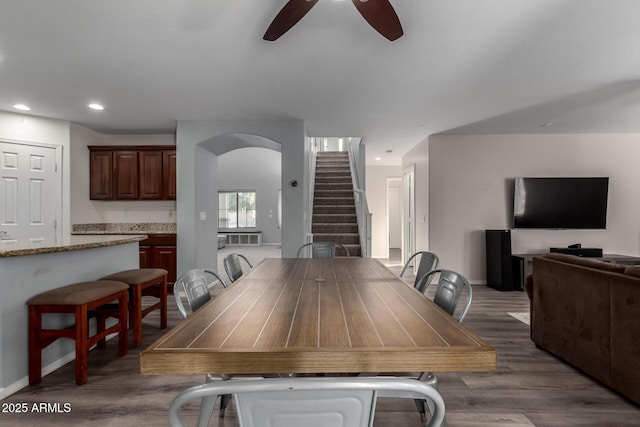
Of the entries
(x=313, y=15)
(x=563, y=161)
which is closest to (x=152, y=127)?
(x=313, y=15)

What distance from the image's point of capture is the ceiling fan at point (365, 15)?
5.76 feet

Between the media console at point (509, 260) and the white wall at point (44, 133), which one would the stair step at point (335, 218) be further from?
the white wall at point (44, 133)

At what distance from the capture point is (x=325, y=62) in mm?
2865

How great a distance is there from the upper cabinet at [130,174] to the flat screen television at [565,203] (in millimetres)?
5758

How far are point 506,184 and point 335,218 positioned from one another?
10.1ft

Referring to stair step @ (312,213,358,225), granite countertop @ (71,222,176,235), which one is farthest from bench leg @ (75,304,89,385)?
stair step @ (312,213,358,225)

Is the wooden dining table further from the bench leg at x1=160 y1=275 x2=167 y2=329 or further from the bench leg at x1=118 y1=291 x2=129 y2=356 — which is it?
the bench leg at x1=160 y1=275 x2=167 y2=329

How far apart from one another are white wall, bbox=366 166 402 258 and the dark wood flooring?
220 inches

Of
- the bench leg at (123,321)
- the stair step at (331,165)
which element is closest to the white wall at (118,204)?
the bench leg at (123,321)

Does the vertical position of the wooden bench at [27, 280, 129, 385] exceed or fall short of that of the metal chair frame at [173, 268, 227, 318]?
it falls short

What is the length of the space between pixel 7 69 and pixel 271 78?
2.41 meters

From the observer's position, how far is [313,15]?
2.21 metres

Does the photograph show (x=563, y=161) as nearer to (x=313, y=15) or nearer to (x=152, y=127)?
(x=313, y=15)

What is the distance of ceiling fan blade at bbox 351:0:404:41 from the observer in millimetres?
1756
